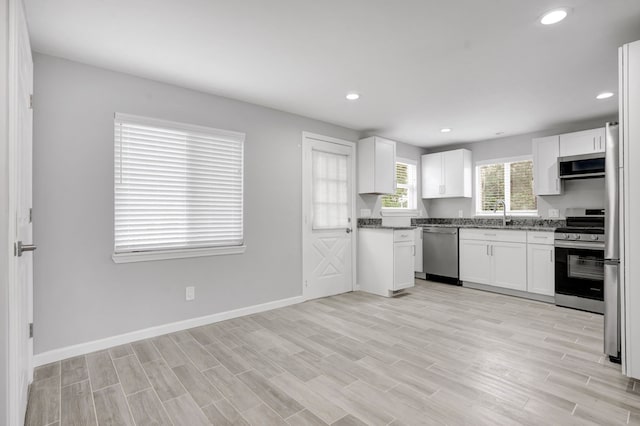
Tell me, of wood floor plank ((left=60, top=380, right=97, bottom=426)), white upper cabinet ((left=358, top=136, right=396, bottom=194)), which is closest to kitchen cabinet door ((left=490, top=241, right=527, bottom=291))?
white upper cabinet ((left=358, top=136, right=396, bottom=194))

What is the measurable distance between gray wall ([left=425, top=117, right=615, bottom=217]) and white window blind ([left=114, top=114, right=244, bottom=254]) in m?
4.12

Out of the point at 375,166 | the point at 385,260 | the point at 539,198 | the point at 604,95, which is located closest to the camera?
the point at 604,95

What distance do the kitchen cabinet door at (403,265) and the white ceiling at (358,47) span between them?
192 centimetres

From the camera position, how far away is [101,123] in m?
2.78

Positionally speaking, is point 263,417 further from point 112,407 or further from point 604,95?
point 604,95

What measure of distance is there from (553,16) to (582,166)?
296cm

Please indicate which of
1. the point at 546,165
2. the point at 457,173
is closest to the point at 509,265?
the point at 546,165

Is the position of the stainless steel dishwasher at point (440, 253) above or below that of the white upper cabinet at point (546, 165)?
below

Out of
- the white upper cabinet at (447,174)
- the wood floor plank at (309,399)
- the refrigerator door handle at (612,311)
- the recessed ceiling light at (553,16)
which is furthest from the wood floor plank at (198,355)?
the white upper cabinet at (447,174)

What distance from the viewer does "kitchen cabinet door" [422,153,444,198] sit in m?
5.91

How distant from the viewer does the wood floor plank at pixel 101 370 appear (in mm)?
2227

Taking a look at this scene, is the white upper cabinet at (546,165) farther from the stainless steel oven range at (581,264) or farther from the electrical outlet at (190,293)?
the electrical outlet at (190,293)

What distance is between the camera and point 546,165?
465 cm

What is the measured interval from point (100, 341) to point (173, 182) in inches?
59.0
